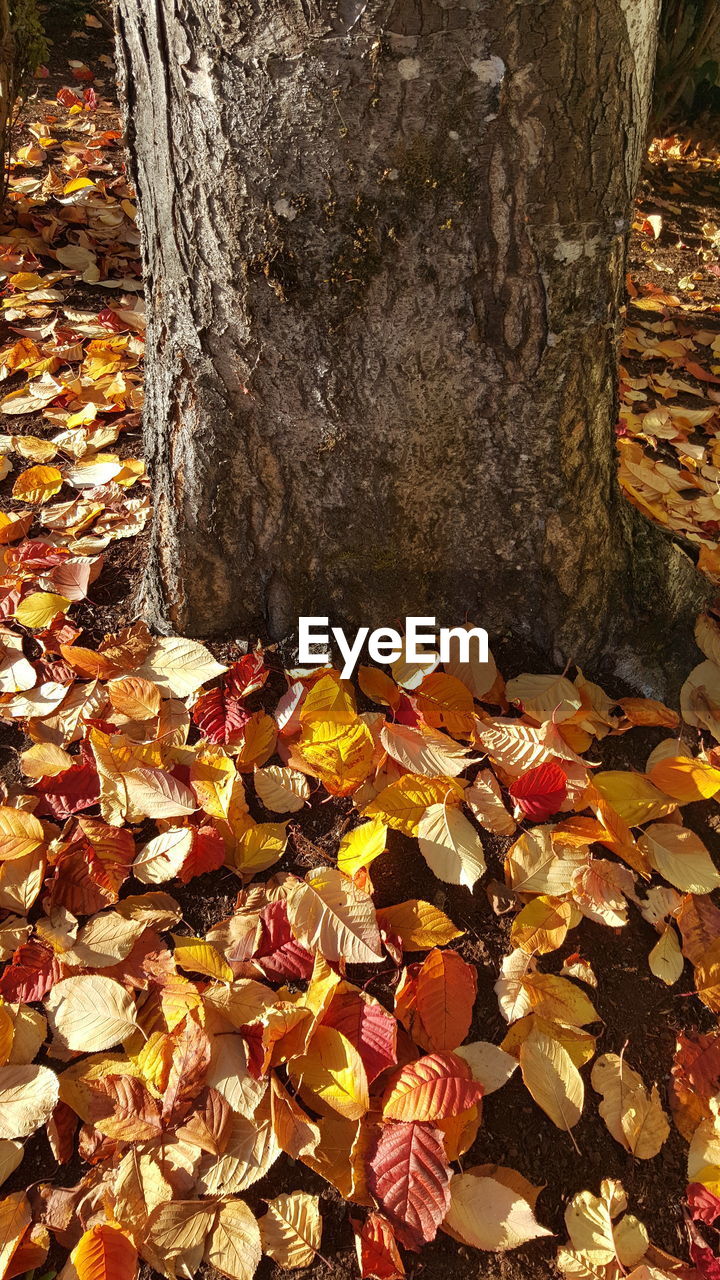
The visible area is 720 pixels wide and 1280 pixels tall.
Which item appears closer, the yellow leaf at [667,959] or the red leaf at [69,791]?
the yellow leaf at [667,959]

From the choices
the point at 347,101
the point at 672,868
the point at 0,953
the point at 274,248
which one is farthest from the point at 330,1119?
the point at 347,101

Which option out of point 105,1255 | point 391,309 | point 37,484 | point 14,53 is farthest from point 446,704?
point 14,53

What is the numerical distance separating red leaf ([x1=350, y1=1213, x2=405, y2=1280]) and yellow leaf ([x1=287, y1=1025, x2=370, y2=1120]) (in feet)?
0.42

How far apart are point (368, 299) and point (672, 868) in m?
1.06

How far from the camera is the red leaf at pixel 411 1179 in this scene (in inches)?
44.4

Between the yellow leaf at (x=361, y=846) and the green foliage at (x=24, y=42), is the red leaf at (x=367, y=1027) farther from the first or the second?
the green foliage at (x=24, y=42)

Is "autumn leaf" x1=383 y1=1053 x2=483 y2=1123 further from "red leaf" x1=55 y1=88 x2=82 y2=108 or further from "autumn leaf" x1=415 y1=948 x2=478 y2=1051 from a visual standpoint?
"red leaf" x1=55 y1=88 x2=82 y2=108

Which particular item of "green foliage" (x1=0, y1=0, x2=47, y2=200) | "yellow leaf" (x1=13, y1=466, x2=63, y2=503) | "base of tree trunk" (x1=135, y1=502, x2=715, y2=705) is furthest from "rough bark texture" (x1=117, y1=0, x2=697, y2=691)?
"green foliage" (x1=0, y1=0, x2=47, y2=200)

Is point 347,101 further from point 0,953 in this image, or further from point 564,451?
point 0,953

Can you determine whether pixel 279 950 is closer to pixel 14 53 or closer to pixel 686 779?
pixel 686 779

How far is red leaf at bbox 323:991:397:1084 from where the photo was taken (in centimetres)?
122

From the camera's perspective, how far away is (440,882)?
146 cm

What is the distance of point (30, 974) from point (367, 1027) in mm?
532

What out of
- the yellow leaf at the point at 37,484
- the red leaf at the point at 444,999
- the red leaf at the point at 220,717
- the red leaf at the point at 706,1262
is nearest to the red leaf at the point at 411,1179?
the red leaf at the point at 444,999
